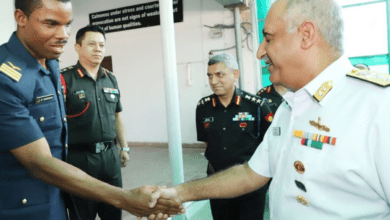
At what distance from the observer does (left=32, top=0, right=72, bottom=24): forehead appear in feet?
4.22

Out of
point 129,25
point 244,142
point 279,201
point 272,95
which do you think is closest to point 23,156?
point 279,201

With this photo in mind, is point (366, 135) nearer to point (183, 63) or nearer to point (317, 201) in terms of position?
point (317, 201)

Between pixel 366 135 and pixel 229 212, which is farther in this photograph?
pixel 229 212

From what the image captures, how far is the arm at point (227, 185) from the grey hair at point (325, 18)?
706 mm

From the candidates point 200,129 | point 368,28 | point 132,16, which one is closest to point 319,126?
point 200,129

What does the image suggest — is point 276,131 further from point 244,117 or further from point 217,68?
point 217,68

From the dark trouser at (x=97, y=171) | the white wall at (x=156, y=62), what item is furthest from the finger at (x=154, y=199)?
the white wall at (x=156, y=62)

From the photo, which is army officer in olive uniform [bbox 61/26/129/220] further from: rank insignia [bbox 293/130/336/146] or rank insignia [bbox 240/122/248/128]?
rank insignia [bbox 293/130/336/146]

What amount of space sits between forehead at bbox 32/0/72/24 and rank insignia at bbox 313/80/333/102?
1203mm

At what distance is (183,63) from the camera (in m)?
6.78

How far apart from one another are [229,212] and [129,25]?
604 centimetres

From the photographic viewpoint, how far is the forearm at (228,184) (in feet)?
4.65

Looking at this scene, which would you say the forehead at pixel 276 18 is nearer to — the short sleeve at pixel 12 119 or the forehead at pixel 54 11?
the forehead at pixel 54 11

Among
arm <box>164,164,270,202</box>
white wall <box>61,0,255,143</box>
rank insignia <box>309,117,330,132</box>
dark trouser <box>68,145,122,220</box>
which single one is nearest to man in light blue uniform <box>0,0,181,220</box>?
arm <box>164,164,270,202</box>
